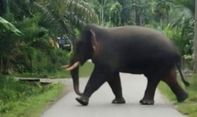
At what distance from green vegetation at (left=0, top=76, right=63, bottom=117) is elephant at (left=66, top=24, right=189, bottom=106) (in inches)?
54.5

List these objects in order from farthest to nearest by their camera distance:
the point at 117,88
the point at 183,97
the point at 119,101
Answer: the point at 117,88, the point at 119,101, the point at 183,97

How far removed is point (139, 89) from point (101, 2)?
2655 inches

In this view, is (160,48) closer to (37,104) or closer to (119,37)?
(119,37)

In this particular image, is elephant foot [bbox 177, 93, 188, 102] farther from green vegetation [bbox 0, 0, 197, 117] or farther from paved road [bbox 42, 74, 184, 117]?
paved road [bbox 42, 74, 184, 117]

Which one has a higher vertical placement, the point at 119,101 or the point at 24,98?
the point at 119,101

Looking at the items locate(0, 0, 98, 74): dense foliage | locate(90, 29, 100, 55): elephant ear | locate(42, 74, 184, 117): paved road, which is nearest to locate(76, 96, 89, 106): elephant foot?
locate(42, 74, 184, 117): paved road

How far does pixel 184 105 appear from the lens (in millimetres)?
15820

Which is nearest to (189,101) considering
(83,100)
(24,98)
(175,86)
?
(175,86)

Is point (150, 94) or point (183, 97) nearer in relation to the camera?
point (150, 94)

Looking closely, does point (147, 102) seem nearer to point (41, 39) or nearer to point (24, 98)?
point (24, 98)

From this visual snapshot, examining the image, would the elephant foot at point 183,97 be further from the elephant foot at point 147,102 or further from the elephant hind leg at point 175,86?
the elephant foot at point 147,102

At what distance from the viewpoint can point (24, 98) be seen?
18922mm

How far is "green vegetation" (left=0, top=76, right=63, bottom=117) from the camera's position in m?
15.1

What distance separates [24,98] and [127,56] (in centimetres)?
388
